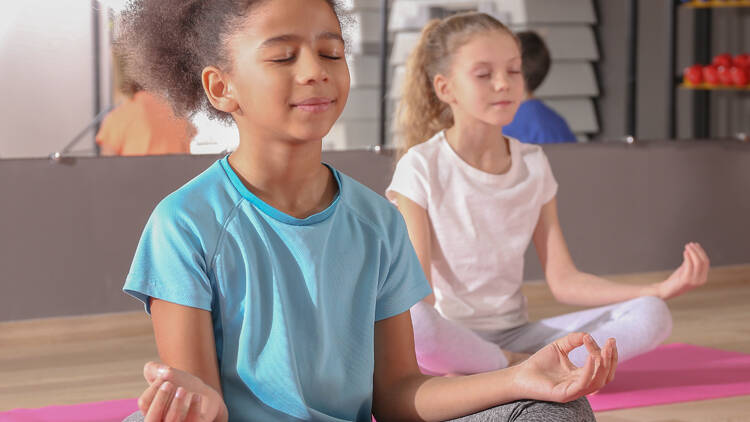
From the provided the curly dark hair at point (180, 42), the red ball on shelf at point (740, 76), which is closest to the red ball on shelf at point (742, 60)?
the red ball on shelf at point (740, 76)

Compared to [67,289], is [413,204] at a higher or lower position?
higher

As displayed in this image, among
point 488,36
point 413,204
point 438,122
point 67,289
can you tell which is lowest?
point 67,289

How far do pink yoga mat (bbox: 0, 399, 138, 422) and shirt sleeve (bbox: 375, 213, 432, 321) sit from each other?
111cm

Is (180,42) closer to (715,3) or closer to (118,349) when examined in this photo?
(118,349)

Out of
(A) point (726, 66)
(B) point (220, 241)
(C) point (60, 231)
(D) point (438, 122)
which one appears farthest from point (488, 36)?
(A) point (726, 66)

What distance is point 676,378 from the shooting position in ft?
7.89

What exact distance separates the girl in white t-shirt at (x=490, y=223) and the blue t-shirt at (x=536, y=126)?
1.16m

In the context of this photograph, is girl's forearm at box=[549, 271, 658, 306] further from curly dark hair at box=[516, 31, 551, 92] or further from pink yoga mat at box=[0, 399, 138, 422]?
curly dark hair at box=[516, 31, 551, 92]

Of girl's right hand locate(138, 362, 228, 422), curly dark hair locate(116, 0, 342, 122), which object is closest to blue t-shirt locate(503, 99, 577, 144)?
curly dark hair locate(116, 0, 342, 122)

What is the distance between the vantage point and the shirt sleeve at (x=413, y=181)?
2180 mm

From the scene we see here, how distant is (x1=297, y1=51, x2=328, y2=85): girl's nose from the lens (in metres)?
1.06

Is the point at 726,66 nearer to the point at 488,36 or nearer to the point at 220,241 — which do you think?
the point at 488,36

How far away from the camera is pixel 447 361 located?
210cm

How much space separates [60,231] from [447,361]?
1453 mm
